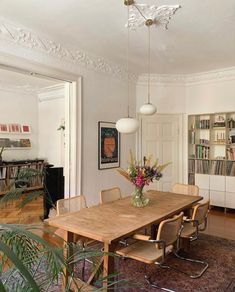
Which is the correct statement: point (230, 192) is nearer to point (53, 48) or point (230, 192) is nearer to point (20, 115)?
point (53, 48)

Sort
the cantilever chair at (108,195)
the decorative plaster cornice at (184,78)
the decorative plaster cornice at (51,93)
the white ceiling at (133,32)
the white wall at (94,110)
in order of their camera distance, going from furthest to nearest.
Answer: the decorative plaster cornice at (51,93)
the decorative plaster cornice at (184,78)
the white wall at (94,110)
the cantilever chair at (108,195)
the white ceiling at (133,32)

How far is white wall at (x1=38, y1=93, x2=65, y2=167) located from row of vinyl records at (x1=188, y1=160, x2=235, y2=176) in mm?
3503

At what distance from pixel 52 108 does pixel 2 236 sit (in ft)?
22.0

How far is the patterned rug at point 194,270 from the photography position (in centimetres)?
255

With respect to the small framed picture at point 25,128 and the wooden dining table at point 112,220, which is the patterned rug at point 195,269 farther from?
the small framed picture at point 25,128

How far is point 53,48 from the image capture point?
150 inches

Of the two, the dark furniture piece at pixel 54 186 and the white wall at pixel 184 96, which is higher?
the white wall at pixel 184 96

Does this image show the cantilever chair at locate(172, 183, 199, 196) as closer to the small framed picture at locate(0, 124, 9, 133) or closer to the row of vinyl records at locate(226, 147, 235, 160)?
the row of vinyl records at locate(226, 147, 235, 160)

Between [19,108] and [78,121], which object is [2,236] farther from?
[19,108]

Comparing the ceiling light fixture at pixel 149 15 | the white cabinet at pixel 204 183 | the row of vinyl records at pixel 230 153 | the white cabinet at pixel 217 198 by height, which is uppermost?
the ceiling light fixture at pixel 149 15

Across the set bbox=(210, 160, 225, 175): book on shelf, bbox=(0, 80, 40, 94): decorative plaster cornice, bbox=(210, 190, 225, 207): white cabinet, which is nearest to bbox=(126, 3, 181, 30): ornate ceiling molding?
bbox=(210, 160, 225, 175): book on shelf

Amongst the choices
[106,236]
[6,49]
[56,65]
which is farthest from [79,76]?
[106,236]

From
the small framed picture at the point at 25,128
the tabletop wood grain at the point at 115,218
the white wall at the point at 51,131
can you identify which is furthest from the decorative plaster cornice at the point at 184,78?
the small framed picture at the point at 25,128

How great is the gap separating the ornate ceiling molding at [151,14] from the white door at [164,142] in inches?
110
